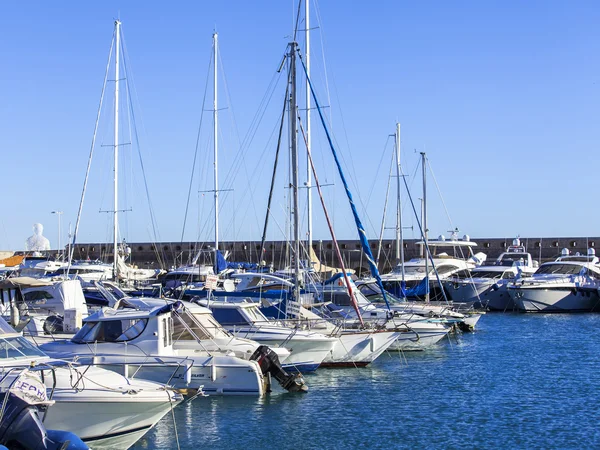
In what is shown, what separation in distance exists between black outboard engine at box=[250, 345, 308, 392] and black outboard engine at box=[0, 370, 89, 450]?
757 cm

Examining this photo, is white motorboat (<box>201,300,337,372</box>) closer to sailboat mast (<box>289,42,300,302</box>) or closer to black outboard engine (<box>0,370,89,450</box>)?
sailboat mast (<box>289,42,300,302</box>)

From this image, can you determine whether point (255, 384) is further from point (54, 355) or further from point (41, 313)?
point (41, 313)

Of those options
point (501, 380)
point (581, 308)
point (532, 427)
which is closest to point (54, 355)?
point (532, 427)

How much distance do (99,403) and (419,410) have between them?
800cm

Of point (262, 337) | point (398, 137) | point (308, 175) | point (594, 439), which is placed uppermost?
point (398, 137)

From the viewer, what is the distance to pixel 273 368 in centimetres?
2069

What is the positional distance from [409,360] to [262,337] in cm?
663

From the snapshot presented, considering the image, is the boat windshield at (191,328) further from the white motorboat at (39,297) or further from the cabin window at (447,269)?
the cabin window at (447,269)

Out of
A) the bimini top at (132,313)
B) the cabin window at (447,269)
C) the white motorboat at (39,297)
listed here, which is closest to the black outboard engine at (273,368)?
the bimini top at (132,313)

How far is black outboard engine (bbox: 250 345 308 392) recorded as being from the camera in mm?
20562

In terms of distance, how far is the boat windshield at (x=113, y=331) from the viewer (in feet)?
66.3

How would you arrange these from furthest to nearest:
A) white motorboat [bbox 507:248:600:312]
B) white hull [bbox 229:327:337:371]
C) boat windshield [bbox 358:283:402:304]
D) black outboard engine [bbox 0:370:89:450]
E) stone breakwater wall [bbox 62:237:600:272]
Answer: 1. stone breakwater wall [bbox 62:237:600:272]
2. white motorboat [bbox 507:248:600:312]
3. boat windshield [bbox 358:283:402:304]
4. white hull [bbox 229:327:337:371]
5. black outboard engine [bbox 0:370:89:450]

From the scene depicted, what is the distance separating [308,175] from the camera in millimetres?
36562

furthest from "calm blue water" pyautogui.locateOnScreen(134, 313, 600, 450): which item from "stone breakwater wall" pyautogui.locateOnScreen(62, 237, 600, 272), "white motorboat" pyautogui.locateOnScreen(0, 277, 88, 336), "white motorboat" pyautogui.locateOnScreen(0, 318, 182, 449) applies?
"stone breakwater wall" pyautogui.locateOnScreen(62, 237, 600, 272)
